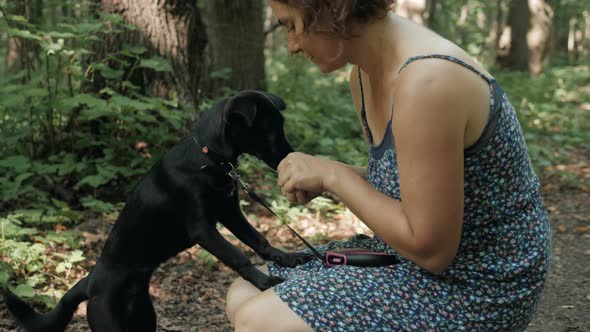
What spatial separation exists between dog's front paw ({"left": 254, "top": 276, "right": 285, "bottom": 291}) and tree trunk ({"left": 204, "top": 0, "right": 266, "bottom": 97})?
16.2ft

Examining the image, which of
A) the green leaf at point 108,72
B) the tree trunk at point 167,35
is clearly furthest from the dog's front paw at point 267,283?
the tree trunk at point 167,35

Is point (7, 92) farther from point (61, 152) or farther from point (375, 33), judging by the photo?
point (375, 33)

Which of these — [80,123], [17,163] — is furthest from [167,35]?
[17,163]

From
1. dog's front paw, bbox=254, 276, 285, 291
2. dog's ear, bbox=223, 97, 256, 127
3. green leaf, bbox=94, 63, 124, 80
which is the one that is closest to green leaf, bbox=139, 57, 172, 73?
green leaf, bbox=94, 63, 124, 80

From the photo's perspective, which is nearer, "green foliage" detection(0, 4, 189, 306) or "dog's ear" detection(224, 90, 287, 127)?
"dog's ear" detection(224, 90, 287, 127)

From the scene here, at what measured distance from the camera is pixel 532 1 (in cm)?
1520

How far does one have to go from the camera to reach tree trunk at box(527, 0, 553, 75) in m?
15.1

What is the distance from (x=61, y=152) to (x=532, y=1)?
44.7 feet

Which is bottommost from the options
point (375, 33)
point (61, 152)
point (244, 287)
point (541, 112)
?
point (541, 112)

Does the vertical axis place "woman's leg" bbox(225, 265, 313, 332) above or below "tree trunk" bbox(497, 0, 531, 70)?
above

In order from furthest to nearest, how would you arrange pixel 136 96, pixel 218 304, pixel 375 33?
pixel 136 96 → pixel 218 304 → pixel 375 33

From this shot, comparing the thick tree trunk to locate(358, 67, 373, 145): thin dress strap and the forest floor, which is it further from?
locate(358, 67, 373, 145): thin dress strap

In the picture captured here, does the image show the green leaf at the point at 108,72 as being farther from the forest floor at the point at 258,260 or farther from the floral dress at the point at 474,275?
the floral dress at the point at 474,275

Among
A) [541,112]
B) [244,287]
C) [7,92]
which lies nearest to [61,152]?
[7,92]
